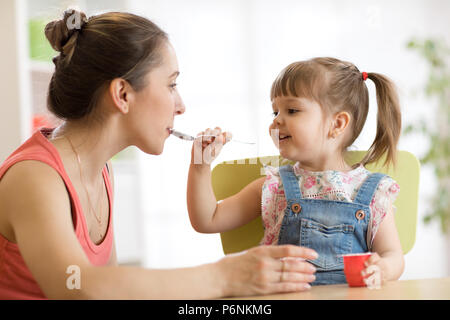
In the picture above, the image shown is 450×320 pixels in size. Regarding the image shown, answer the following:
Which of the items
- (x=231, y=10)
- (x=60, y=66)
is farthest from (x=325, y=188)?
(x=231, y=10)

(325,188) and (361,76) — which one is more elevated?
(361,76)

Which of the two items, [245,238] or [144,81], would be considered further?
[245,238]

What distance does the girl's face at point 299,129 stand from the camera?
1.33 m

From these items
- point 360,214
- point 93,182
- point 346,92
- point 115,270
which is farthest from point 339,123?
point 115,270

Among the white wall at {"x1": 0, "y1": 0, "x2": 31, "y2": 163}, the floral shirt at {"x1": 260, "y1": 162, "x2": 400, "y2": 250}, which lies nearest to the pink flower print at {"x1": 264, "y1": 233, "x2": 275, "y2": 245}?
the floral shirt at {"x1": 260, "y1": 162, "x2": 400, "y2": 250}

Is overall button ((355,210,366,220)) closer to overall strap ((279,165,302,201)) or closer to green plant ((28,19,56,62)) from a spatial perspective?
overall strap ((279,165,302,201))

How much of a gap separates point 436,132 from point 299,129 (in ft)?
8.76

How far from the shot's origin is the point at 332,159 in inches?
54.9

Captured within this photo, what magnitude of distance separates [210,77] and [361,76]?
2554 millimetres

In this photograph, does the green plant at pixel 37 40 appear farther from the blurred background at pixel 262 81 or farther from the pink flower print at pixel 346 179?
the pink flower print at pixel 346 179

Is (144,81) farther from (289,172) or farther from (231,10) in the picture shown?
(231,10)

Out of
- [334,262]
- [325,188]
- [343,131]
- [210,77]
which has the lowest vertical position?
[334,262]

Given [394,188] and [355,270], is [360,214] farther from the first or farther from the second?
[355,270]

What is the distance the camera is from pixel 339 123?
1395 mm
